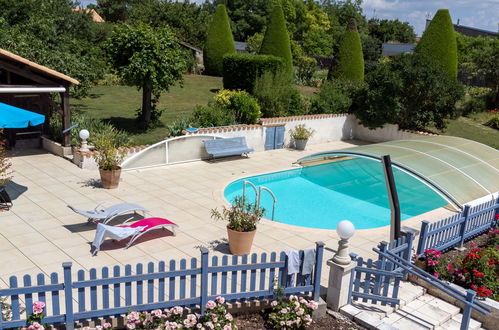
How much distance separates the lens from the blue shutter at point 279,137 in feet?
61.8

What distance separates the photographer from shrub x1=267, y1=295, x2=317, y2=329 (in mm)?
6516

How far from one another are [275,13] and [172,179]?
1802 cm

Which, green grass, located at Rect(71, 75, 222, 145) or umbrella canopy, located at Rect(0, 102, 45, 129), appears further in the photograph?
green grass, located at Rect(71, 75, 222, 145)

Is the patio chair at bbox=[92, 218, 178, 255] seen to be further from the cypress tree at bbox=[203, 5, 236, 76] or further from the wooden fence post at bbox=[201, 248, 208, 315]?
the cypress tree at bbox=[203, 5, 236, 76]

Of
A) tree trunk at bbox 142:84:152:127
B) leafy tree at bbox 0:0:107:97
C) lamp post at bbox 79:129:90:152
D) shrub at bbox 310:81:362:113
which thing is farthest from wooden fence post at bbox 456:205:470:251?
leafy tree at bbox 0:0:107:97

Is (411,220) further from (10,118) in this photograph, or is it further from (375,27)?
(375,27)

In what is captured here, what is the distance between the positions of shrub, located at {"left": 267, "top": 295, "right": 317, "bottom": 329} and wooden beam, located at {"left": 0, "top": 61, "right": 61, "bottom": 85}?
11424 millimetres

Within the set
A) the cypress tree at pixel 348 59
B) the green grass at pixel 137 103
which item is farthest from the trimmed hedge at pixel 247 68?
the cypress tree at pixel 348 59

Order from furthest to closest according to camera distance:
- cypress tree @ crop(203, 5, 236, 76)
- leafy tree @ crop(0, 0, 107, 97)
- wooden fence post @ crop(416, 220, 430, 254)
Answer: cypress tree @ crop(203, 5, 236, 76) < leafy tree @ crop(0, 0, 107, 97) < wooden fence post @ crop(416, 220, 430, 254)

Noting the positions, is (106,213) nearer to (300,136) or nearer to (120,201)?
(120,201)

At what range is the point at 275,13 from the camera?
28484mm

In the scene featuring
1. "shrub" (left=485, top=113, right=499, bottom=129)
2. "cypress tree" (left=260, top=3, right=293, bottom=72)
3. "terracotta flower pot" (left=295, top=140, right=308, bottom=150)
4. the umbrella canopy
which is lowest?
"terracotta flower pot" (left=295, top=140, right=308, bottom=150)

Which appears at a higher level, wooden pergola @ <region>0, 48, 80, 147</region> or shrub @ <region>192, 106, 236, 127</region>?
wooden pergola @ <region>0, 48, 80, 147</region>

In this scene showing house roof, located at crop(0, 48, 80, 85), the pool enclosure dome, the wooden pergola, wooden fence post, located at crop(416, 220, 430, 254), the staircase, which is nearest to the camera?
the staircase
